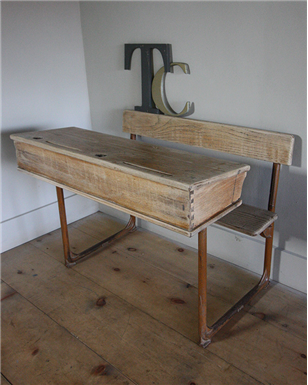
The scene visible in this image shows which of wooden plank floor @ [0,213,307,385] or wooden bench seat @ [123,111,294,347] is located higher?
wooden bench seat @ [123,111,294,347]

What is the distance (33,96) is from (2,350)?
1.26 metres

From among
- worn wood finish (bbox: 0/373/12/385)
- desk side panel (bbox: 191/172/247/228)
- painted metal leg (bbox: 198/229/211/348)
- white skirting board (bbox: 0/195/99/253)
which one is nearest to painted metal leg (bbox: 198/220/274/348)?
painted metal leg (bbox: 198/229/211/348)

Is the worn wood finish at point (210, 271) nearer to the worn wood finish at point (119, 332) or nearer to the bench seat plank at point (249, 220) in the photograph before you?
the worn wood finish at point (119, 332)

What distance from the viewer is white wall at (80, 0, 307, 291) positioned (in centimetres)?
130

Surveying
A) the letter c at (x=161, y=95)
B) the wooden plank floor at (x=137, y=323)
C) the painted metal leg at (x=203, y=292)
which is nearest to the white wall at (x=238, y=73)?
the letter c at (x=161, y=95)

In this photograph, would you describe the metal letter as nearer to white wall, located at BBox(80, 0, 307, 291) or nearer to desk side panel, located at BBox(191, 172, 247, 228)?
white wall, located at BBox(80, 0, 307, 291)

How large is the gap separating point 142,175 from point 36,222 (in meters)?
1.23

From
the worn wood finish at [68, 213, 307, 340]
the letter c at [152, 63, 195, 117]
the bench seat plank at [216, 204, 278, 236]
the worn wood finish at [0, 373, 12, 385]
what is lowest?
the worn wood finish at [0, 373, 12, 385]

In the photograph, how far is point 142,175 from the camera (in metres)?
1.09

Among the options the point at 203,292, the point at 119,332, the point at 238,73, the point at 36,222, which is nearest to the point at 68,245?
the point at 36,222

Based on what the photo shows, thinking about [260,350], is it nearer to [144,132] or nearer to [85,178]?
[85,178]

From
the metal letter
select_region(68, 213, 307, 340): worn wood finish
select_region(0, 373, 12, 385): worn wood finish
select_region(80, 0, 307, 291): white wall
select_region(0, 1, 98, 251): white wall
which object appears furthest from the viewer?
select_region(0, 1, 98, 251): white wall

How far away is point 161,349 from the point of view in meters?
1.30

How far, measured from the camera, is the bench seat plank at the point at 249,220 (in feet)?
4.29
